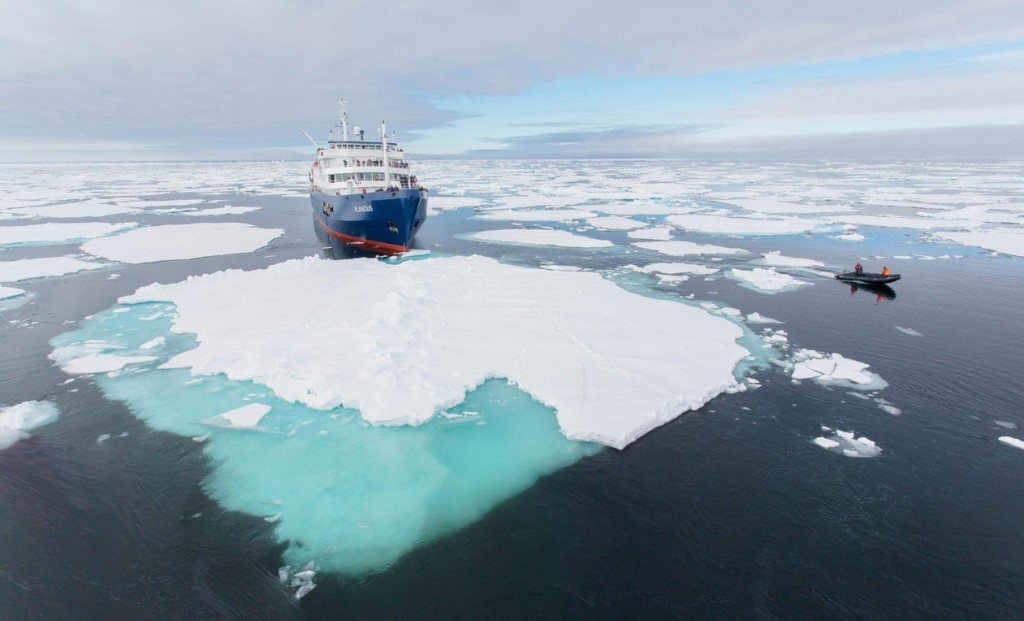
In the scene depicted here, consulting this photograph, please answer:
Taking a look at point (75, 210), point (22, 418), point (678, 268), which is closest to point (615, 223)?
point (678, 268)

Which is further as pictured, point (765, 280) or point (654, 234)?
point (654, 234)

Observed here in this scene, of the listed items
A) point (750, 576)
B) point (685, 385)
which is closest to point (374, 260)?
point (685, 385)

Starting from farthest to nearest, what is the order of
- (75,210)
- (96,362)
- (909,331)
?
(75,210)
(909,331)
(96,362)

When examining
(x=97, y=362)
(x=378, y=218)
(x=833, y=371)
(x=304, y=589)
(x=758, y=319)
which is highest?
(x=378, y=218)

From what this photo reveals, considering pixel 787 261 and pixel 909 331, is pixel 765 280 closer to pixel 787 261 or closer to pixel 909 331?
pixel 787 261

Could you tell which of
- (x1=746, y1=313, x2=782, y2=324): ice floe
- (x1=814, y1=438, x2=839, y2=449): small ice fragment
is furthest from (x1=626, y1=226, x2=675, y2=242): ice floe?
(x1=814, y1=438, x2=839, y2=449): small ice fragment

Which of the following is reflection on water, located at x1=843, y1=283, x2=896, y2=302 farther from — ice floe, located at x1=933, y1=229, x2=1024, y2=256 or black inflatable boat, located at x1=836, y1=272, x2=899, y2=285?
ice floe, located at x1=933, y1=229, x2=1024, y2=256

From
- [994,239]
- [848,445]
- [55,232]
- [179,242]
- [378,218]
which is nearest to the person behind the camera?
[848,445]

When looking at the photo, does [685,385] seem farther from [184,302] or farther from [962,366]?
[184,302]
